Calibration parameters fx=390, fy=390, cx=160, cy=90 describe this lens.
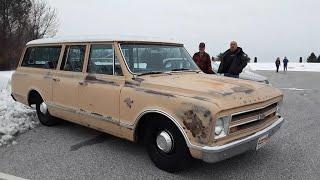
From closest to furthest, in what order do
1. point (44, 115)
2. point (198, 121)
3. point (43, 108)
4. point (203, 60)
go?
point (198, 121)
point (43, 108)
point (44, 115)
point (203, 60)

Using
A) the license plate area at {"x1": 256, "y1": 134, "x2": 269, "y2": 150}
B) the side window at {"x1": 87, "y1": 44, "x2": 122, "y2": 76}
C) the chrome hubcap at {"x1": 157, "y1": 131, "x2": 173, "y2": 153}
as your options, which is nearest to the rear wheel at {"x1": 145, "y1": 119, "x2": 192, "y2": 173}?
the chrome hubcap at {"x1": 157, "y1": 131, "x2": 173, "y2": 153}

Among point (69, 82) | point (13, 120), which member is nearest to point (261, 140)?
point (69, 82)

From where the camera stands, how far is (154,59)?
18.9ft

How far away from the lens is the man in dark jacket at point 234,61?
876 cm

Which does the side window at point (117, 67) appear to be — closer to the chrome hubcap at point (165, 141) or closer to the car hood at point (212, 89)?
the car hood at point (212, 89)

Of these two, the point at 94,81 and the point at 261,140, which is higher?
the point at 94,81

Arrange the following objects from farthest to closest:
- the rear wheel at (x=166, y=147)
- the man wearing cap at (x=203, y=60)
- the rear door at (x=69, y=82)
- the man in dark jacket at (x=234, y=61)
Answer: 1. the man in dark jacket at (x=234, y=61)
2. the man wearing cap at (x=203, y=60)
3. the rear door at (x=69, y=82)
4. the rear wheel at (x=166, y=147)

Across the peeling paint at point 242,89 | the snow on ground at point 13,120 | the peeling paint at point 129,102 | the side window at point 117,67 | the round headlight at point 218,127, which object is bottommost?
the snow on ground at point 13,120

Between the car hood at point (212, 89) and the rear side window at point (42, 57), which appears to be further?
the rear side window at point (42, 57)

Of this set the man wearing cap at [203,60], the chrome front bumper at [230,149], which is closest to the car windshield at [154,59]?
the chrome front bumper at [230,149]

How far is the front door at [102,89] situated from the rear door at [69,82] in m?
0.18

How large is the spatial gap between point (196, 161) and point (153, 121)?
85cm

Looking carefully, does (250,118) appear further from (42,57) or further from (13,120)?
(13,120)

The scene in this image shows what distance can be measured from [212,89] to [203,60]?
367 centimetres
